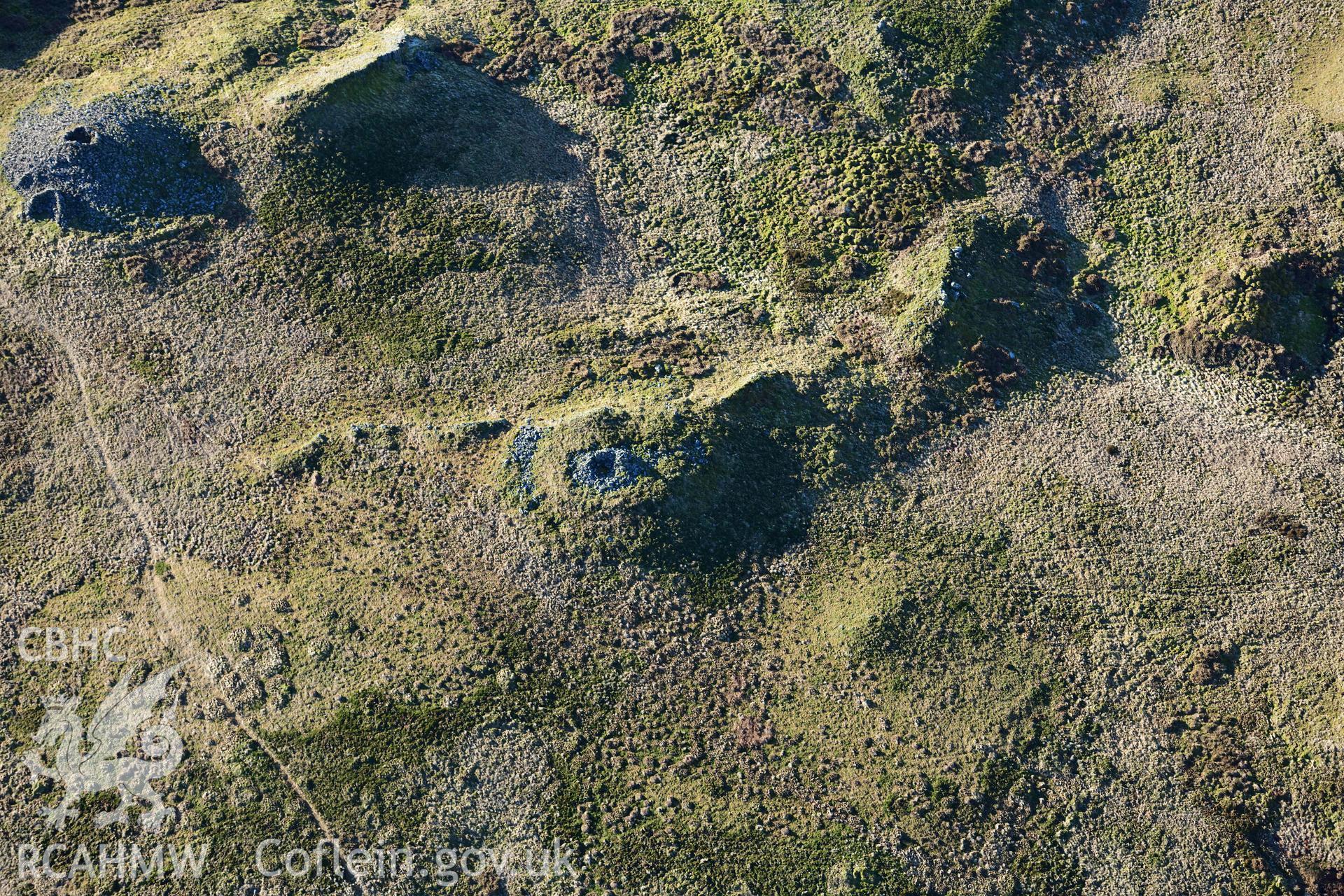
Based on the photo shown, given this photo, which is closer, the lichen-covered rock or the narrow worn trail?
the narrow worn trail

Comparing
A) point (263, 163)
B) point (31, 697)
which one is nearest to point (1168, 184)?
point (263, 163)

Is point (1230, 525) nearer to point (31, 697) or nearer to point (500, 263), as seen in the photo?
point (500, 263)

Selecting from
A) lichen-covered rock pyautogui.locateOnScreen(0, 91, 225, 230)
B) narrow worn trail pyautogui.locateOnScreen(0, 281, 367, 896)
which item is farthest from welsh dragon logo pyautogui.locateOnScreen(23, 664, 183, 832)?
lichen-covered rock pyautogui.locateOnScreen(0, 91, 225, 230)

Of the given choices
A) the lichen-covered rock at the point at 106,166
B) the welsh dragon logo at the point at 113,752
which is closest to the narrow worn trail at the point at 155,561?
the welsh dragon logo at the point at 113,752

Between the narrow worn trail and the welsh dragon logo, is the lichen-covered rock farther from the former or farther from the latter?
the welsh dragon logo

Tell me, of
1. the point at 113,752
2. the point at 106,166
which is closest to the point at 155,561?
the point at 113,752

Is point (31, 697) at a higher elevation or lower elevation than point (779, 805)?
higher
